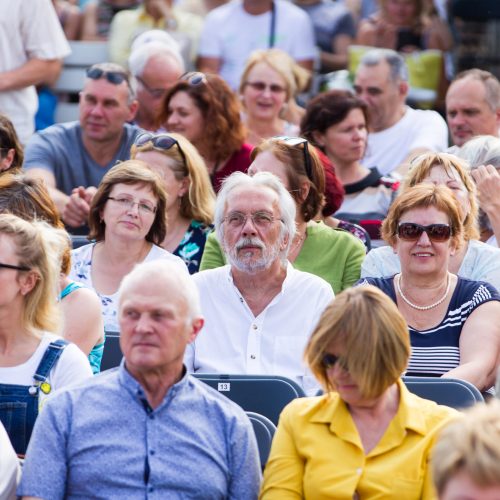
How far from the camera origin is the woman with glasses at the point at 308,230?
5621 millimetres

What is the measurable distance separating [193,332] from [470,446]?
4.28 ft

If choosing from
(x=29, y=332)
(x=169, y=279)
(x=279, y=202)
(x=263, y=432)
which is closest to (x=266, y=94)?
(x=279, y=202)

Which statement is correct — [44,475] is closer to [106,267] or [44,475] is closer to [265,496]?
[265,496]

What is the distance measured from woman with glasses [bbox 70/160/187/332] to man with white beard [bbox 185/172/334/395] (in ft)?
2.15

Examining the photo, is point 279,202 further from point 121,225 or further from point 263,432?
point 263,432

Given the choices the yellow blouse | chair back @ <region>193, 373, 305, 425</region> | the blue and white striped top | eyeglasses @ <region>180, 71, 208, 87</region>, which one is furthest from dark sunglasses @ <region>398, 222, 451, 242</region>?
eyeglasses @ <region>180, 71, 208, 87</region>

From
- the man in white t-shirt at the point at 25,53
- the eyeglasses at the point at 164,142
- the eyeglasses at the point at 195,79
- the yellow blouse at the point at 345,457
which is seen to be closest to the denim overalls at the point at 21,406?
the yellow blouse at the point at 345,457

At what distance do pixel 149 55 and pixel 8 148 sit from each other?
201 centimetres

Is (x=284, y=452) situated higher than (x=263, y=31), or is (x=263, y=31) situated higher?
(x=263, y=31)

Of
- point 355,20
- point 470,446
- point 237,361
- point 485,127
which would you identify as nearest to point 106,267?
point 237,361

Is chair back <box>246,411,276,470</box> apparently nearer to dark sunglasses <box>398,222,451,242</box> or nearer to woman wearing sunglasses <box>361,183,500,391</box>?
woman wearing sunglasses <box>361,183,500,391</box>

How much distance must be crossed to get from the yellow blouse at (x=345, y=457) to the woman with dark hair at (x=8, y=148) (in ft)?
10.0

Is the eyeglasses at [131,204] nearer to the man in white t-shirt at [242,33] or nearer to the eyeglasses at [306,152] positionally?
the eyeglasses at [306,152]

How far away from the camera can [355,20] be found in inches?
394
